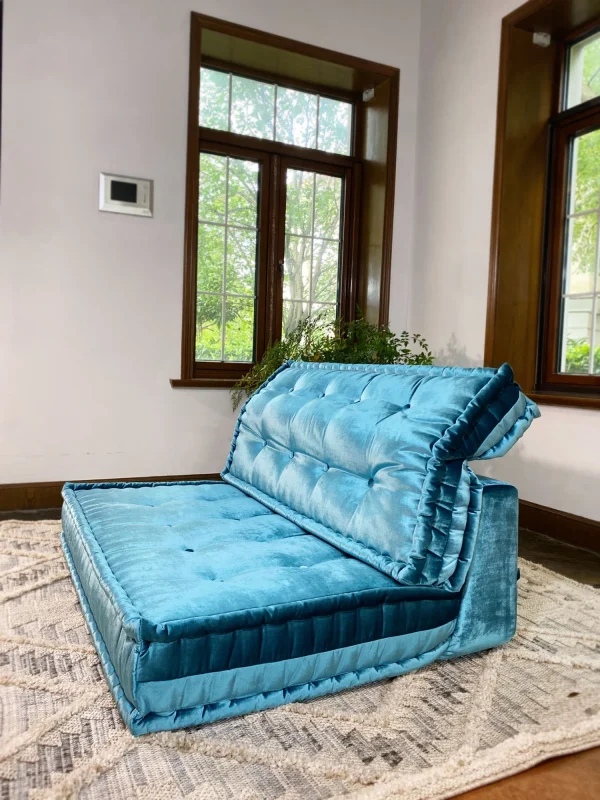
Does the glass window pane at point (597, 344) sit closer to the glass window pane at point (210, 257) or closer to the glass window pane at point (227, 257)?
the glass window pane at point (227, 257)

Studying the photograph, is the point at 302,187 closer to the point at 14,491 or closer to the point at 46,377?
the point at 46,377

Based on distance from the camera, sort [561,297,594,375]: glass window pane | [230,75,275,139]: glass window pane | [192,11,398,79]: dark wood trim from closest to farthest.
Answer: [561,297,594,375]: glass window pane, [192,11,398,79]: dark wood trim, [230,75,275,139]: glass window pane

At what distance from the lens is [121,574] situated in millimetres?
1518

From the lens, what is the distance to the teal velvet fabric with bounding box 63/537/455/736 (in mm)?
1297

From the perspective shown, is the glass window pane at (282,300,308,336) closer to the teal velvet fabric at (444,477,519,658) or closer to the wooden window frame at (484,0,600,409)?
the wooden window frame at (484,0,600,409)

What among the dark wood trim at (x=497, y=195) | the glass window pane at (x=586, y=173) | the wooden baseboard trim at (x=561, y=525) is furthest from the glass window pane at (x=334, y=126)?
the wooden baseboard trim at (x=561, y=525)

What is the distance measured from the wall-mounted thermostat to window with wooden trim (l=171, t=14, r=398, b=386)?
26cm

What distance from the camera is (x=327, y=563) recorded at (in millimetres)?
1606

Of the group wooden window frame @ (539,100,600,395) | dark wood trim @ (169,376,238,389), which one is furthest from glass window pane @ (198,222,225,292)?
wooden window frame @ (539,100,600,395)

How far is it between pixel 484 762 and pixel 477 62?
12.3ft

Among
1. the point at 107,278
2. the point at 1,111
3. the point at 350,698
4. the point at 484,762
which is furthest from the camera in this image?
the point at 107,278

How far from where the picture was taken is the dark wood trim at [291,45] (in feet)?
12.1

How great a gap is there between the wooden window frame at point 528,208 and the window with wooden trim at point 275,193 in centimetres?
93

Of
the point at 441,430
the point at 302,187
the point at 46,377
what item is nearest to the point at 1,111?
→ the point at 46,377
